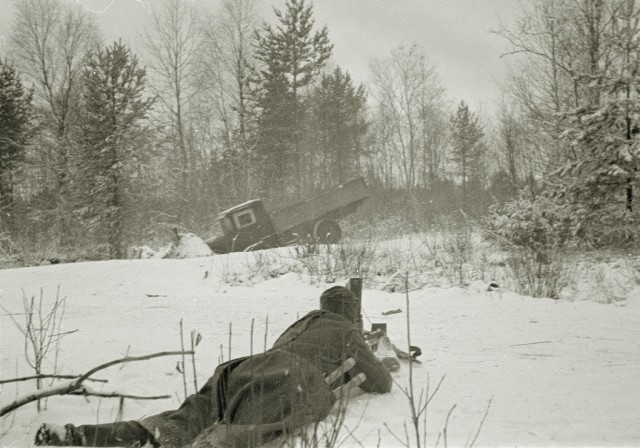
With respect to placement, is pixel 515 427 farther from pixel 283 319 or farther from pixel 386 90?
pixel 386 90

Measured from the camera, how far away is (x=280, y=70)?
83.0ft

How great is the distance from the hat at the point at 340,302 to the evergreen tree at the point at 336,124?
24.7 m

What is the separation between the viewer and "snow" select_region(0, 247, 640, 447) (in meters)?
2.72

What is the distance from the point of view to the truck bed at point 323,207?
14.2 metres

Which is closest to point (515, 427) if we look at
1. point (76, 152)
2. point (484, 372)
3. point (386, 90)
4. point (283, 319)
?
point (484, 372)

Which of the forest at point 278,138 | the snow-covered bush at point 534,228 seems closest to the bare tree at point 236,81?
the forest at point 278,138

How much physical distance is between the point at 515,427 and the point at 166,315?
548cm

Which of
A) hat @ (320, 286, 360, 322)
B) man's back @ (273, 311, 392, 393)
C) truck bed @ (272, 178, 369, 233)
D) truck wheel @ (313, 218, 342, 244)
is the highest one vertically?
truck bed @ (272, 178, 369, 233)

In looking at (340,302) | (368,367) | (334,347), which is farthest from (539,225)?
(334,347)

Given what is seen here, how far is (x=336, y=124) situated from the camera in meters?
28.0

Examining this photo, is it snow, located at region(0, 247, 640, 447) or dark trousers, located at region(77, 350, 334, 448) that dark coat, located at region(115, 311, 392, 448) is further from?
snow, located at region(0, 247, 640, 447)

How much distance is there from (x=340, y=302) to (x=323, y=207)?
10606mm

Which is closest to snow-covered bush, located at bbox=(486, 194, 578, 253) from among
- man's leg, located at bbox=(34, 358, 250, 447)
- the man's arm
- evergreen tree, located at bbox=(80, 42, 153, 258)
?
the man's arm

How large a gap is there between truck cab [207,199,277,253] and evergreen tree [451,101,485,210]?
76.7 feet
